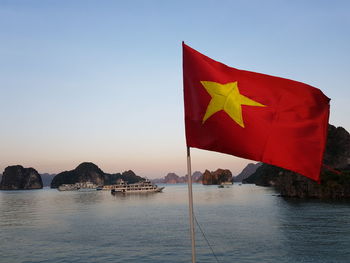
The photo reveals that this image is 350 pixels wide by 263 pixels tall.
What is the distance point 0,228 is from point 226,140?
8313 cm

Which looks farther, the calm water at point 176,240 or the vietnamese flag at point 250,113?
the calm water at point 176,240

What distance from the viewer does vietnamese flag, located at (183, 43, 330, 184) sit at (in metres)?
11.1

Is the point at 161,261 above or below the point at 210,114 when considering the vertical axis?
below

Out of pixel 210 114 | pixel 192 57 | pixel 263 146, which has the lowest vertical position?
pixel 263 146

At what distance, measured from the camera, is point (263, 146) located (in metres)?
11.1

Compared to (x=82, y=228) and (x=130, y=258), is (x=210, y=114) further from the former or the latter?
(x=82, y=228)

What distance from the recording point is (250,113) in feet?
37.6

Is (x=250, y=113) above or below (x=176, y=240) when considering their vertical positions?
above

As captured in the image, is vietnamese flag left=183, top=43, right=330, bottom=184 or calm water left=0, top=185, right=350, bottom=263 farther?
calm water left=0, top=185, right=350, bottom=263

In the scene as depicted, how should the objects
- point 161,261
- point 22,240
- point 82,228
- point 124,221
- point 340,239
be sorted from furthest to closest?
point 124,221
point 82,228
point 22,240
point 340,239
point 161,261

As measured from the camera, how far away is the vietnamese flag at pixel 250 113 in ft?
36.3

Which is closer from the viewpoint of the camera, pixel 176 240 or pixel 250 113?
pixel 250 113

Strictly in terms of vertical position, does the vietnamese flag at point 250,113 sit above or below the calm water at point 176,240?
above

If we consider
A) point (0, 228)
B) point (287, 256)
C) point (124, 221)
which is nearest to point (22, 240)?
point (0, 228)
